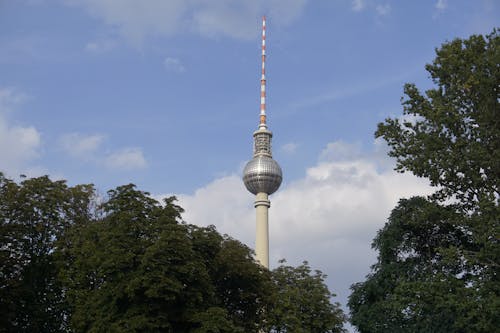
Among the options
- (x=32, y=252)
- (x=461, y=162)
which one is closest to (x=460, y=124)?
(x=461, y=162)

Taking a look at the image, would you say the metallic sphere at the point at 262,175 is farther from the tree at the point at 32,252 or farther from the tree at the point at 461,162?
the tree at the point at 461,162

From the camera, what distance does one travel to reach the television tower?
358 ft

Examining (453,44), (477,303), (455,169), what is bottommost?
(477,303)

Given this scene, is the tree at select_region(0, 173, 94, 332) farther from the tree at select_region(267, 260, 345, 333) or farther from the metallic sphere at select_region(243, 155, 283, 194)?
the metallic sphere at select_region(243, 155, 283, 194)

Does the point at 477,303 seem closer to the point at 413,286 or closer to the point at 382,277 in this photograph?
the point at 413,286

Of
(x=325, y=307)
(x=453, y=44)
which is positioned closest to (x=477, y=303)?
(x=453, y=44)

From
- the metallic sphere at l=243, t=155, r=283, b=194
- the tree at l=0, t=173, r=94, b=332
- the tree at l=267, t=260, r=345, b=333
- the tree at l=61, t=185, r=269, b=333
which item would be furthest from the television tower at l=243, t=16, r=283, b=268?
the tree at l=61, t=185, r=269, b=333

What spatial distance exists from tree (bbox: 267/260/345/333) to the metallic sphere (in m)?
57.6

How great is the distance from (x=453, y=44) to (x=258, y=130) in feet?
268

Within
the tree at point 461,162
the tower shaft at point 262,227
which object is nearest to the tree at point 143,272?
the tree at point 461,162

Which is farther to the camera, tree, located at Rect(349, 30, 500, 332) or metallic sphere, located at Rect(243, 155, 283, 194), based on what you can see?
metallic sphere, located at Rect(243, 155, 283, 194)

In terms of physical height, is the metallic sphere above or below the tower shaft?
above

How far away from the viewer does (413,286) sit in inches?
1239

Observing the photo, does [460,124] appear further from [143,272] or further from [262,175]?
[262,175]
